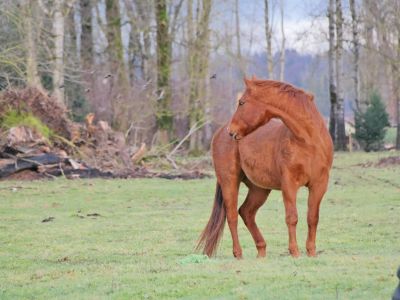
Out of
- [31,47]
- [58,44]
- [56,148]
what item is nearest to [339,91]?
[58,44]

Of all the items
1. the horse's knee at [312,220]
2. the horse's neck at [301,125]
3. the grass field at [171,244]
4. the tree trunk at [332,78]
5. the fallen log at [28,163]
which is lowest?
the grass field at [171,244]

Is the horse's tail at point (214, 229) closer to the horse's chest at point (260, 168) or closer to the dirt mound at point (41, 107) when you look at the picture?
the horse's chest at point (260, 168)

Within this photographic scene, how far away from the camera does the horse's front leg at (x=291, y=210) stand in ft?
35.6

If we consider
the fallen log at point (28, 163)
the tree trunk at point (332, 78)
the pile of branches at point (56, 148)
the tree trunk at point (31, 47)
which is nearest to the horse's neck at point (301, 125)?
the pile of branches at point (56, 148)

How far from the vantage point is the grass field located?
352 inches

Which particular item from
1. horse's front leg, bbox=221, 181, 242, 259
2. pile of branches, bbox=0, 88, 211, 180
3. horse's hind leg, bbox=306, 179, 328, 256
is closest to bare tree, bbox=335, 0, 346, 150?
pile of branches, bbox=0, 88, 211, 180

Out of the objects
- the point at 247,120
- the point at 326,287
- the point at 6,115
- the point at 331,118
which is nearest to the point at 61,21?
the point at 6,115

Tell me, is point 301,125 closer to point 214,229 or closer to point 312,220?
point 312,220

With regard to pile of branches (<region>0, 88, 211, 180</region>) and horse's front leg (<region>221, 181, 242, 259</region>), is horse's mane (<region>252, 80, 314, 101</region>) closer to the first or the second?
horse's front leg (<region>221, 181, 242, 259</region>)

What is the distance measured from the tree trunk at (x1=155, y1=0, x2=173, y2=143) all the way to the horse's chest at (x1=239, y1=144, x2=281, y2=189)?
1325 inches

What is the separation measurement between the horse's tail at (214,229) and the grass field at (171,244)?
0.29 m

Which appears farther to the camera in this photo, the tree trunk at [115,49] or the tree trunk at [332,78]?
the tree trunk at [332,78]

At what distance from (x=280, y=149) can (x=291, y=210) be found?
2.39 ft

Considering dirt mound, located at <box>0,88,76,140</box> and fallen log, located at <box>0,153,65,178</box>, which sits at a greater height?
dirt mound, located at <box>0,88,76,140</box>
